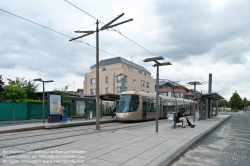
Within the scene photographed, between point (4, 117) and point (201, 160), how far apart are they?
22117mm

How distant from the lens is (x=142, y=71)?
220 feet

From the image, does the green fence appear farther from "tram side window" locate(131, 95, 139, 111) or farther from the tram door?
the tram door

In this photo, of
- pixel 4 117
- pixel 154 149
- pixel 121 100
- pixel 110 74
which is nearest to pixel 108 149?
pixel 154 149

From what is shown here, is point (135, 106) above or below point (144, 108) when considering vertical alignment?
above

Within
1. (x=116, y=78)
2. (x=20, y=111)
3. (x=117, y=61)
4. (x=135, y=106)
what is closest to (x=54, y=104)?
(x=135, y=106)

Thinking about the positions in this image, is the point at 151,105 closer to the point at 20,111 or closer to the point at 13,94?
the point at 20,111

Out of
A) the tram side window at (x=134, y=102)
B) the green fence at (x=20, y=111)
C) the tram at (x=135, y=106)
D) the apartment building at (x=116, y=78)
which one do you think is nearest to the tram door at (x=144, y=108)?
the tram at (x=135, y=106)

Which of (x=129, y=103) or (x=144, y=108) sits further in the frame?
(x=144, y=108)

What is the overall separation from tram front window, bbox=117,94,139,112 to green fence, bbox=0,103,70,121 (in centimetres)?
1177

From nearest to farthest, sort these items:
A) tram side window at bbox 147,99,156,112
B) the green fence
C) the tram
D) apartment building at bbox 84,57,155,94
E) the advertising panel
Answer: the advertising panel, the tram, tram side window at bbox 147,99,156,112, the green fence, apartment building at bbox 84,57,155,94

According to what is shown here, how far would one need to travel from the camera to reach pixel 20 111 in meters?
24.0

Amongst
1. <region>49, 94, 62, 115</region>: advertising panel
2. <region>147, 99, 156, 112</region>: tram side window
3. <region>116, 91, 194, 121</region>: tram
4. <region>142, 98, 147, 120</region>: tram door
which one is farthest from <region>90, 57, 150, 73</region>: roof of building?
<region>49, 94, 62, 115</region>: advertising panel

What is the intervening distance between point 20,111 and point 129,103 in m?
13.1

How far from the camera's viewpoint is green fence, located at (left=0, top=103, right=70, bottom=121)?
73.6ft
